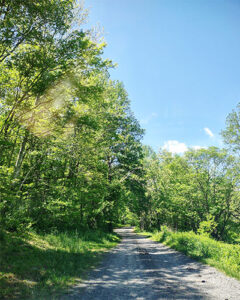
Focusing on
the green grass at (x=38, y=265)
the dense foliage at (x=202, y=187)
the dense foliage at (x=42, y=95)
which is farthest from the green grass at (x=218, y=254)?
the dense foliage at (x=202, y=187)

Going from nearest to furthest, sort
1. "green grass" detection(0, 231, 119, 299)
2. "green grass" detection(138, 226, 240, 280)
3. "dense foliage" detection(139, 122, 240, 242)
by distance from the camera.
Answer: "green grass" detection(0, 231, 119, 299), "green grass" detection(138, 226, 240, 280), "dense foliage" detection(139, 122, 240, 242)

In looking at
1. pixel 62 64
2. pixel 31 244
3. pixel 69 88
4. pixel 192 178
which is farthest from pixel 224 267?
pixel 192 178

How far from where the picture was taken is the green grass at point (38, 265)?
5.55 m

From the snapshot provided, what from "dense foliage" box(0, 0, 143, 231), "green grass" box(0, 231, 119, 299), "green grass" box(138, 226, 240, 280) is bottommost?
"green grass" box(138, 226, 240, 280)

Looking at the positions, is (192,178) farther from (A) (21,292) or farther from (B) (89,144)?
(A) (21,292)

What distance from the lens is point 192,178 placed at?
103 feet

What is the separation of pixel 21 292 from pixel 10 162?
27.8 feet

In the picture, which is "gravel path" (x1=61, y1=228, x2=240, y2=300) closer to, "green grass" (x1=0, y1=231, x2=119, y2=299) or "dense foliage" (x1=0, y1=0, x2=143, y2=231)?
"green grass" (x1=0, y1=231, x2=119, y2=299)

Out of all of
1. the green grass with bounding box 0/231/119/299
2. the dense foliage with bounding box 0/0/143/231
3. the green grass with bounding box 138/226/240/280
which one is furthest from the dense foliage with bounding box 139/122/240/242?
the green grass with bounding box 0/231/119/299

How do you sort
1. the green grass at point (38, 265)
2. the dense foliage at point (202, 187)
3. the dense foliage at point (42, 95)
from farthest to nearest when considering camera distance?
1. the dense foliage at point (202, 187)
2. the dense foliage at point (42, 95)
3. the green grass at point (38, 265)

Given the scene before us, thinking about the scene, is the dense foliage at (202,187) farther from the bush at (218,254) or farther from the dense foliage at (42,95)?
the dense foliage at (42,95)

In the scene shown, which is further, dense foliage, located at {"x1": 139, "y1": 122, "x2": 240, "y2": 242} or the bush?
dense foliage, located at {"x1": 139, "y1": 122, "x2": 240, "y2": 242}

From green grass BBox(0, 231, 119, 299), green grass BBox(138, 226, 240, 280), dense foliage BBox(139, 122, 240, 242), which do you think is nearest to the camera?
green grass BBox(0, 231, 119, 299)

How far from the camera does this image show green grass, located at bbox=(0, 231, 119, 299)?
5.55 m
